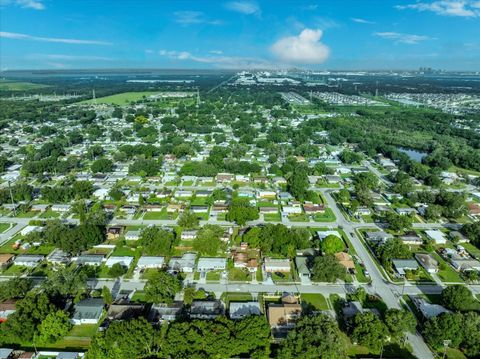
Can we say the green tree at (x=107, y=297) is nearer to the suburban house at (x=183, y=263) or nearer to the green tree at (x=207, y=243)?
the suburban house at (x=183, y=263)

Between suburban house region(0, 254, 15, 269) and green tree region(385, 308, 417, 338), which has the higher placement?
green tree region(385, 308, 417, 338)

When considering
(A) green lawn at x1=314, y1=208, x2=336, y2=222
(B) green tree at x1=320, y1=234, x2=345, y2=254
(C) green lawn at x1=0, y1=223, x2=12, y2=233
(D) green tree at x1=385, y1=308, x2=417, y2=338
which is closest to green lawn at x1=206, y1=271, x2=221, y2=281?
(B) green tree at x1=320, y1=234, x2=345, y2=254

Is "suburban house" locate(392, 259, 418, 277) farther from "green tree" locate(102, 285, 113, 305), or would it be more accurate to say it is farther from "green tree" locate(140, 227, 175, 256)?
"green tree" locate(102, 285, 113, 305)

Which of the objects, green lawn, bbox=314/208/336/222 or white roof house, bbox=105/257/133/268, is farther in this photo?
green lawn, bbox=314/208/336/222

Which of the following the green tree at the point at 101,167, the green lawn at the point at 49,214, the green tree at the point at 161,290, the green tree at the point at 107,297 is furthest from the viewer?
the green tree at the point at 101,167

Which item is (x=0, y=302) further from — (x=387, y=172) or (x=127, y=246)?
(x=387, y=172)

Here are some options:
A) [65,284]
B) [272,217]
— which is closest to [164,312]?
[65,284]

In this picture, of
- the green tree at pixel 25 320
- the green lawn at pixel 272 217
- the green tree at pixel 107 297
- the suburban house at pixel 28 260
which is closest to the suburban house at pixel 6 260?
the suburban house at pixel 28 260
